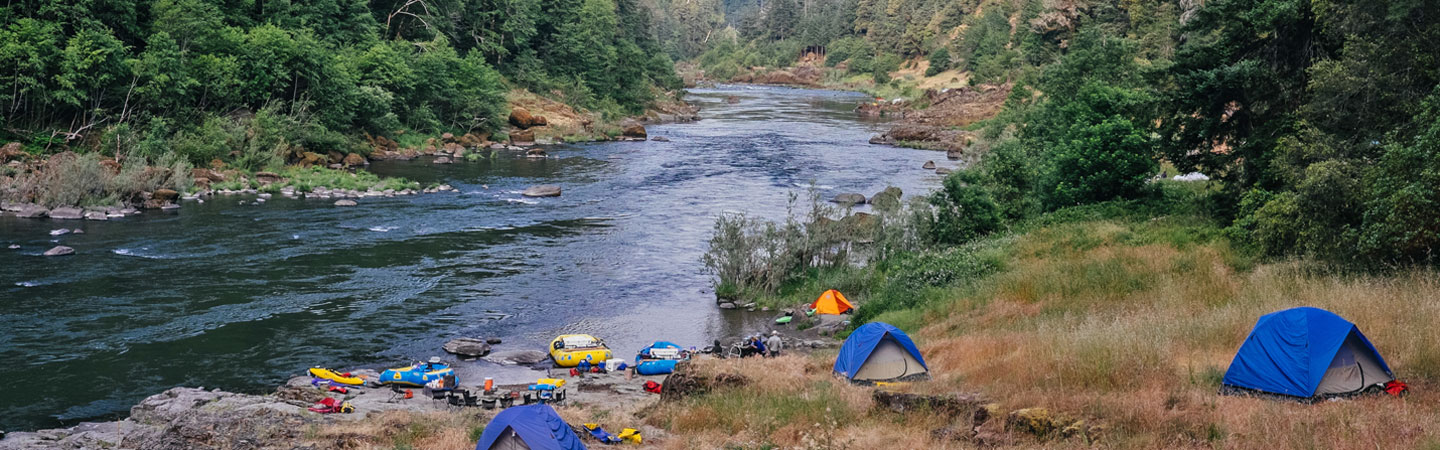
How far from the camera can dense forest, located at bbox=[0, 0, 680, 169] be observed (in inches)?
1563

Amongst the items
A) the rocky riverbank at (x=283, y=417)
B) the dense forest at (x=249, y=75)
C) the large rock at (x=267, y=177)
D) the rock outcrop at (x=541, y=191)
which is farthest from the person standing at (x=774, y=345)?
the dense forest at (x=249, y=75)

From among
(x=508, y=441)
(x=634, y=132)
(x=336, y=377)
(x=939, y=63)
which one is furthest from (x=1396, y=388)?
(x=939, y=63)

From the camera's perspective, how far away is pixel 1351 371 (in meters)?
13.1

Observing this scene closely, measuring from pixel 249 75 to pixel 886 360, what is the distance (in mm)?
42589

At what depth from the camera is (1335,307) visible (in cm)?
1559

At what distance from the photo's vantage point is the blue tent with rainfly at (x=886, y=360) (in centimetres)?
1776

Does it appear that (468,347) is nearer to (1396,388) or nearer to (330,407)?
(330,407)

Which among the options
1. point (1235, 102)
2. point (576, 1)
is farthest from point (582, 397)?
point (576, 1)

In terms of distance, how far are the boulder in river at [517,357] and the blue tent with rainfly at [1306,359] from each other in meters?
14.2

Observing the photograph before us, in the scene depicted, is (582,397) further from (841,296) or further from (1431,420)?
(1431,420)

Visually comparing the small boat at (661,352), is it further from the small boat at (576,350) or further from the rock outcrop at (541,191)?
the rock outcrop at (541,191)

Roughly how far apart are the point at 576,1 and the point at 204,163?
4789 centimetres

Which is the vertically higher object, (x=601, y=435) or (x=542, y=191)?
(x=601, y=435)

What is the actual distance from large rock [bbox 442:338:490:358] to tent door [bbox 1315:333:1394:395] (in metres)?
16.4
